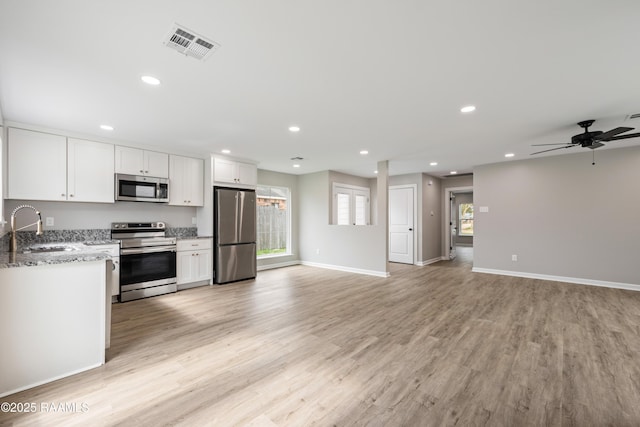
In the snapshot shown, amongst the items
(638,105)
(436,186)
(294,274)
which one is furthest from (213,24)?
(436,186)

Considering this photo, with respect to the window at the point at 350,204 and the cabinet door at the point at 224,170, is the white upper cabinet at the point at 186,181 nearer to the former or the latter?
the cabinet door at the point at 224,170

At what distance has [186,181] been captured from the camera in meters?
5.08

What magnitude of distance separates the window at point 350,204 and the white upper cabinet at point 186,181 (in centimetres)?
332

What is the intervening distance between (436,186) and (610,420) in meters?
6.99

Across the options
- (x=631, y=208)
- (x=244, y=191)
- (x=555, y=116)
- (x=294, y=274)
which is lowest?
(x=294, y=274)

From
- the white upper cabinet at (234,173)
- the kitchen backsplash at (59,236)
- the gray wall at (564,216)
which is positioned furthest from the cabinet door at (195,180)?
the gray wall at (564,216)

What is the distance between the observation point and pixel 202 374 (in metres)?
2.23

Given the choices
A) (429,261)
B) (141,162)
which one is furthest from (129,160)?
(429,261)

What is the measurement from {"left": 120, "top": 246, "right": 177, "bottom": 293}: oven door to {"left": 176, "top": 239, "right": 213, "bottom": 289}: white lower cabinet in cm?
14

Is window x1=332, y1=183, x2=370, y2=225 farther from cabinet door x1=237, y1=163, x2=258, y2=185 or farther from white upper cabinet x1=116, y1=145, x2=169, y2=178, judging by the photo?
white upper cabinet x1=116, y1=145, x2=169, y2=178

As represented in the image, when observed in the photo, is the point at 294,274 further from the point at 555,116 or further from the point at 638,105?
the point at 638,105

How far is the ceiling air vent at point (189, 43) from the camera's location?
5.92 ft

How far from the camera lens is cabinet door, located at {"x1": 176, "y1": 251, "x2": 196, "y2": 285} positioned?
479 centimetres

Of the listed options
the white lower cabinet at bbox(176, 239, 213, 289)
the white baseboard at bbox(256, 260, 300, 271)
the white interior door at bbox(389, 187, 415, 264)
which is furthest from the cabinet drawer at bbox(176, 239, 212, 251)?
the white interior door at bbox(389, 187, 415, 264)
